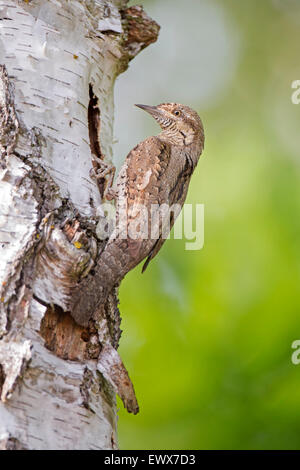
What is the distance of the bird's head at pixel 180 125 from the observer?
4.41 metres

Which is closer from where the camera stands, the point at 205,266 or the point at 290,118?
the point at 205,266

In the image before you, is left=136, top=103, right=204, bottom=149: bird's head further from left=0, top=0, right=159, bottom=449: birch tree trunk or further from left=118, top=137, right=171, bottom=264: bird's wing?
left=0, top=0, right=159, bottom=449: birch tree trunk

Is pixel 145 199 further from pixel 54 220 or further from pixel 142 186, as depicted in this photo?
pixel 54 220

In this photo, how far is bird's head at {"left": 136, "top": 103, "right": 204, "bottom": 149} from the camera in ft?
14.5

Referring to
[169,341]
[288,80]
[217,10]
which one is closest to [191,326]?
[169,341]

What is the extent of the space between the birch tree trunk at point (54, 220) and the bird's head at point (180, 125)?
868 mm

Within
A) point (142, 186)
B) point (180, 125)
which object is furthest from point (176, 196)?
point (180, 125)

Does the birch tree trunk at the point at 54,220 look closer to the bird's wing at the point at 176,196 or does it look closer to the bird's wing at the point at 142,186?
the bird's wing at the point at 142,186

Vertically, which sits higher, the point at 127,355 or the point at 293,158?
the point at 293,158

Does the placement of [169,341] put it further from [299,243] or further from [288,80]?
[288,80]

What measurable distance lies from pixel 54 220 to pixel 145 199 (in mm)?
1022

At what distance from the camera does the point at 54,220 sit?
8.75 ft

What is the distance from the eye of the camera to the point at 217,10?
7078 millimetres

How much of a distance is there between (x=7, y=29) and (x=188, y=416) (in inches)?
93.9
